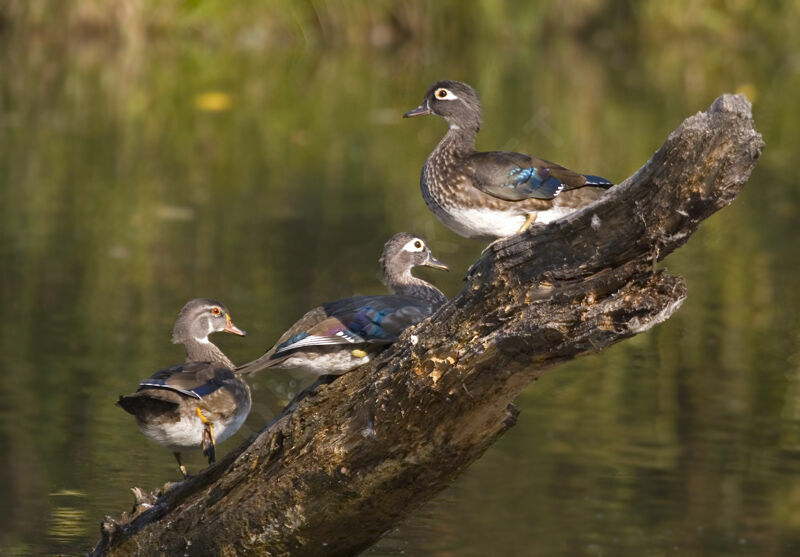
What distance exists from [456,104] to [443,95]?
0.10 m

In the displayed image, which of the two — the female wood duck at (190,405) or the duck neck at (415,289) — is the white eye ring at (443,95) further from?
the female wood duck at (190,405)

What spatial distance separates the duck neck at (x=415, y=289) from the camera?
5.96 metres

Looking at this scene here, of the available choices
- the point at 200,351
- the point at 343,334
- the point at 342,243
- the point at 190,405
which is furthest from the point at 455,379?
the point at 342,243

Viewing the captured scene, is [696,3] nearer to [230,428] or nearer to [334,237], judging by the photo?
[334,237]

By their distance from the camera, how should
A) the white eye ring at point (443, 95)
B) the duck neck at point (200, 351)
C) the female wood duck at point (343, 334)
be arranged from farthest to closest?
the duck neck at point (200, 351), the white eye ring at point (443, 95), the female wood duck at point (343, 334)

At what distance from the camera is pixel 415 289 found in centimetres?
607

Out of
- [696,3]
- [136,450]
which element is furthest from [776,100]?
[136,450]

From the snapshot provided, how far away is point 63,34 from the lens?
23.9 metres

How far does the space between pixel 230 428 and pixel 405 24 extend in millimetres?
20129

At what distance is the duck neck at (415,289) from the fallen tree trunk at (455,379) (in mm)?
747

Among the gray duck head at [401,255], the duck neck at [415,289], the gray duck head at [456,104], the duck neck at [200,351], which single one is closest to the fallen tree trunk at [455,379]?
the duck neck at [415,289]

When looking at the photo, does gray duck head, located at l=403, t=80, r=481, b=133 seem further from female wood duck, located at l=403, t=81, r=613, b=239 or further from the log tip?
the log tip

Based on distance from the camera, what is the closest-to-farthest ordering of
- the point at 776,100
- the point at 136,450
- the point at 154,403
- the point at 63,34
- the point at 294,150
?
the point at 154,403 < the point at 136,450 < the point at 294,150 < the point at 776,100 < the point at 63,34

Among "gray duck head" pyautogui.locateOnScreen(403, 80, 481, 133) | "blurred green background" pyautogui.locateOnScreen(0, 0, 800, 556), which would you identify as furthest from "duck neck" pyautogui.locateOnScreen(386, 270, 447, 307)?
"blurred green background" pyautogui.locateOnScreen(0, 0, 800, 556)
